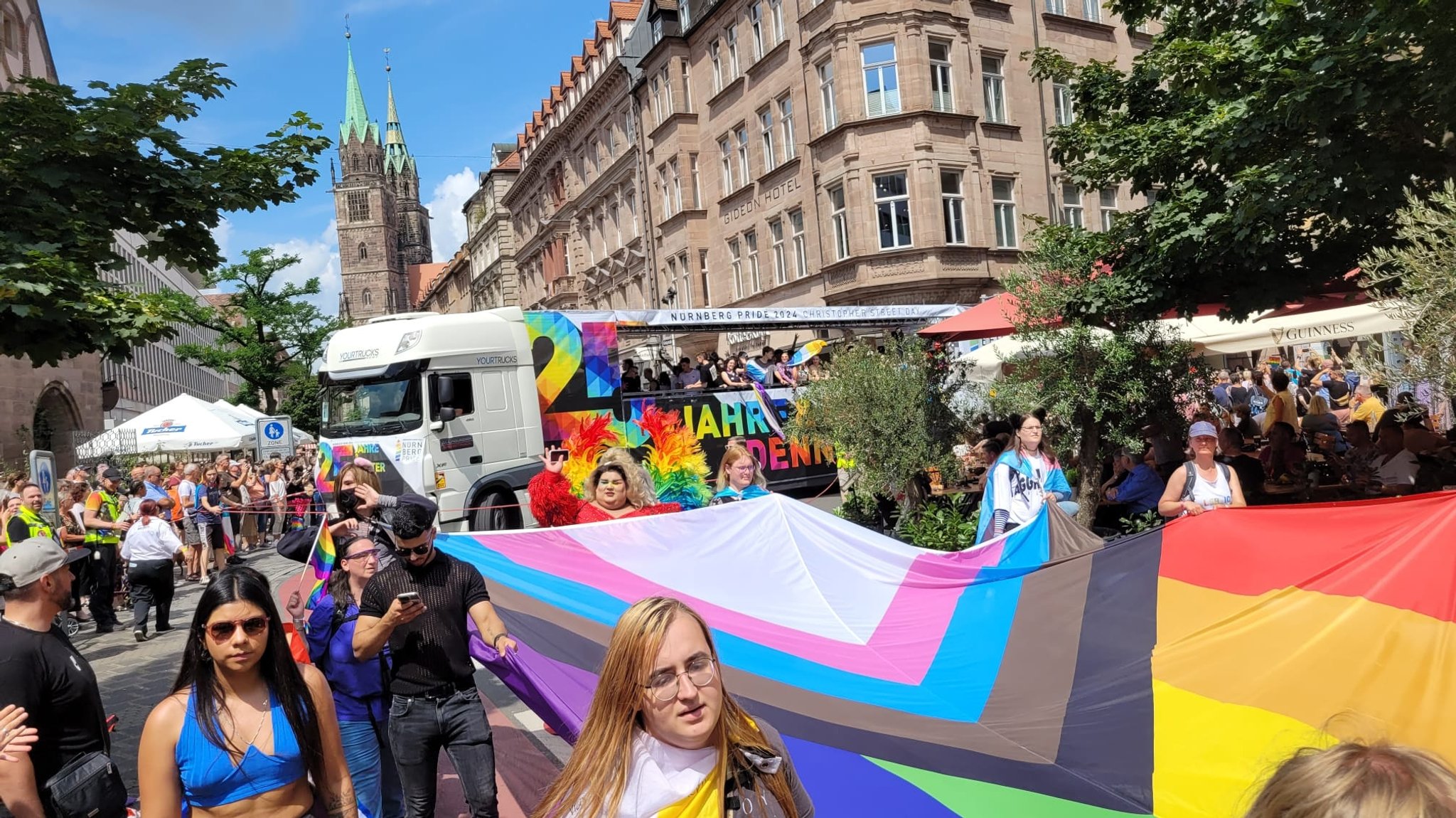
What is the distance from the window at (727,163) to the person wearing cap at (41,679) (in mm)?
34254

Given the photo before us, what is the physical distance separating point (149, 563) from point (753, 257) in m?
26.0

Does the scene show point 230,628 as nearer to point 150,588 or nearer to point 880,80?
point 150,588

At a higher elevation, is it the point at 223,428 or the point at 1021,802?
the point at 223,428

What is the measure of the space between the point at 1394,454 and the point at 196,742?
1095 cm

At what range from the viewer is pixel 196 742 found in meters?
3.34

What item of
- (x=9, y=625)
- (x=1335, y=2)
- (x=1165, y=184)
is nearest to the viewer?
(x=9, y=625)

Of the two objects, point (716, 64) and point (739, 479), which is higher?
point (716, 64)

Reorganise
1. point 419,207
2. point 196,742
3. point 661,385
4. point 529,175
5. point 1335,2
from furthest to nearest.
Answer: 1. point 419,207
2. point 529,175
3. point 661,385
4. point 1335,2
5. point 196,742

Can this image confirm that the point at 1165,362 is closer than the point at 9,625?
No

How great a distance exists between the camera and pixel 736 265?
3809 cm

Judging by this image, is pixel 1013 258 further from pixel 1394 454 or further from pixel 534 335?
pixel 1394 454

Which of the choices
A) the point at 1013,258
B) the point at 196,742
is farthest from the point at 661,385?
the point at 196,742

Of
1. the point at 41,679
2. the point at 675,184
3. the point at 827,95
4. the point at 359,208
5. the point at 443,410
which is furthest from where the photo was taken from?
the point at 359,208

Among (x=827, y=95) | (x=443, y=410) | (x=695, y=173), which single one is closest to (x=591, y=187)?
(x=695, y=173)
